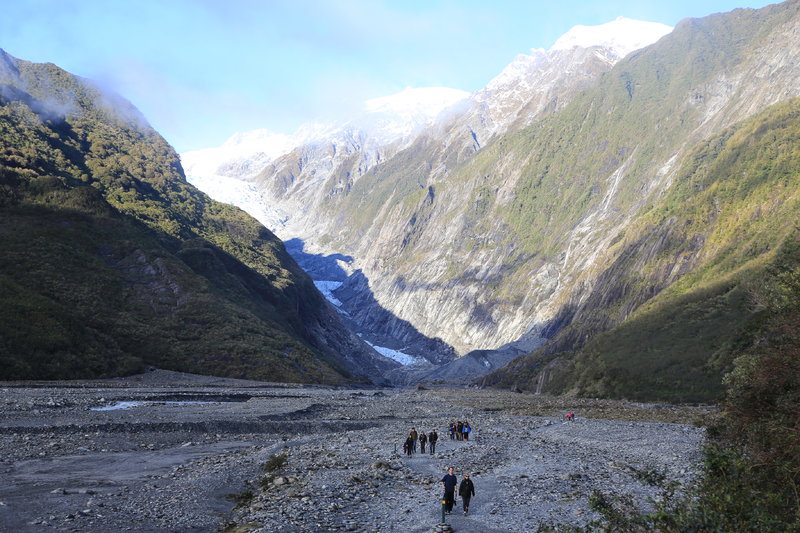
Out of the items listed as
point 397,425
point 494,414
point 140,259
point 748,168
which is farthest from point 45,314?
point 748,168

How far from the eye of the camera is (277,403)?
214 ft

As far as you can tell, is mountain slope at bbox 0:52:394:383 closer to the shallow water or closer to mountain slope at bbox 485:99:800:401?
the shallow water

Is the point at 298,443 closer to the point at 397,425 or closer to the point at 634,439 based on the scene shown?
the point at 397,425

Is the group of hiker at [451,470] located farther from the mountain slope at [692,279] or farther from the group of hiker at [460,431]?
the mountain slope at [692,279]

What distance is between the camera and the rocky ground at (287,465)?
69.9 feet

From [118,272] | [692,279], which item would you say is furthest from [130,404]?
[692,279]

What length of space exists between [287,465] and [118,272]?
3200 inches

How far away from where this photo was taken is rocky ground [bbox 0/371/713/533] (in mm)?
21297

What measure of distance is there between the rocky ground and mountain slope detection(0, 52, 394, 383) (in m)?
18.1

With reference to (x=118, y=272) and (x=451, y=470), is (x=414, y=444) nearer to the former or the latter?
(x=451, y=470)

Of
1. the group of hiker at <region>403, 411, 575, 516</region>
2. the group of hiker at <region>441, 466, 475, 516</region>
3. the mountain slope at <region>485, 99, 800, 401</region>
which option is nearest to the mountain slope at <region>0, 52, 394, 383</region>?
the mountain slope at <region>485, 99, 800, 401</region>

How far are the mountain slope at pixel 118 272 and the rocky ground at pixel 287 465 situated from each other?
18123 mm

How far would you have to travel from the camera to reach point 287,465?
1254 inches

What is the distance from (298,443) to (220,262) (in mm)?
100227
